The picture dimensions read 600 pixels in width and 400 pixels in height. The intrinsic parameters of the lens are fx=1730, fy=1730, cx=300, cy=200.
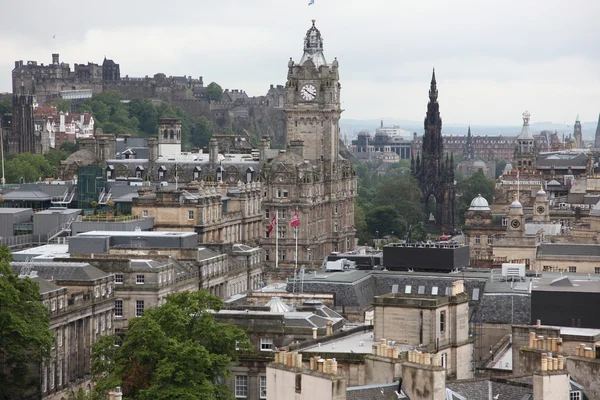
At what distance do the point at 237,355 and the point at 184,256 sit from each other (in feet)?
132

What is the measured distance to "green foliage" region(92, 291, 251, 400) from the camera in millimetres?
74438

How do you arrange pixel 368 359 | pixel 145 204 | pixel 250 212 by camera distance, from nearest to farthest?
1. pixel 368 359
2. pixel 145 204
3. pixel 250 212

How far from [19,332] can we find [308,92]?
4147 inches

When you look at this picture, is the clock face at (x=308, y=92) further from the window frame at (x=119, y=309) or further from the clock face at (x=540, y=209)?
the window frame at (x=119, y=309)

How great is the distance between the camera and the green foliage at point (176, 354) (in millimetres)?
74438

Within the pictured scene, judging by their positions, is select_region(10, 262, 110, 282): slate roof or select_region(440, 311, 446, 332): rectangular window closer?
select_region(440, 311, 446, 332): rectangular window

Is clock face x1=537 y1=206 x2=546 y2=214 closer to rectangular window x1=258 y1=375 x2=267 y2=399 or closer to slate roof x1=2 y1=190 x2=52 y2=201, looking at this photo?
slate roof x1=2 y1=190 x2=52 y2=201

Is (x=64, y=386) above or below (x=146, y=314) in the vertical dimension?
below

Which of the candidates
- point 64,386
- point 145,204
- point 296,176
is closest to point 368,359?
point 64,386

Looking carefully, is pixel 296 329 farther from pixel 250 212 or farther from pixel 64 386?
pixel 250 212

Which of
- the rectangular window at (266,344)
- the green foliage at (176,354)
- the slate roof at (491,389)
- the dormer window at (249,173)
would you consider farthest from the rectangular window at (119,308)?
the dormer window at (249,173)

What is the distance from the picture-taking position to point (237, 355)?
78688 mm

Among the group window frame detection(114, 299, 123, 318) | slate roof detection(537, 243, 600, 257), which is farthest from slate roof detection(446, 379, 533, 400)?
slate roof detection(537, 243, 600, 257)

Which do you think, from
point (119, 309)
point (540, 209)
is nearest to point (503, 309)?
point (119, 309)
